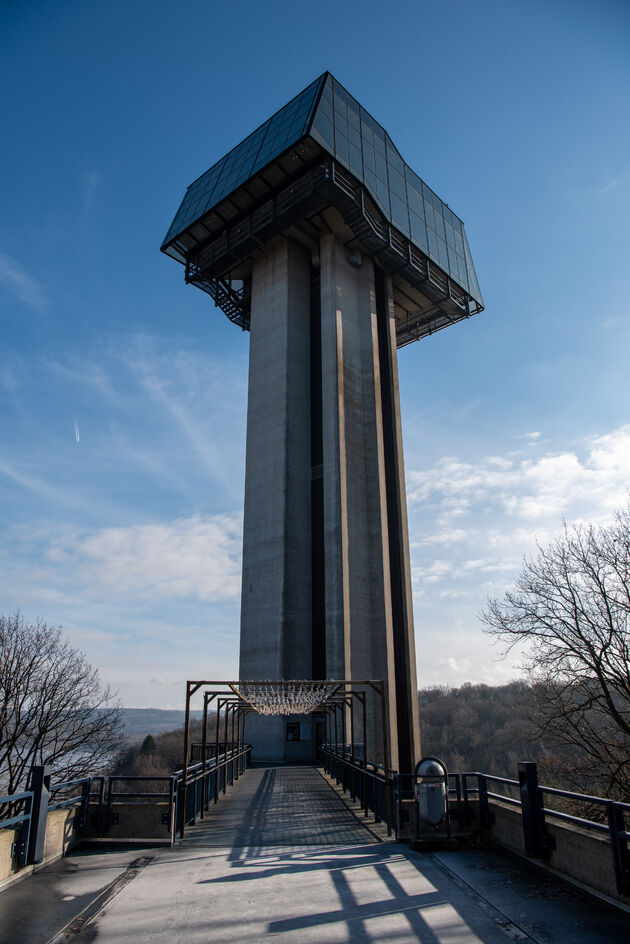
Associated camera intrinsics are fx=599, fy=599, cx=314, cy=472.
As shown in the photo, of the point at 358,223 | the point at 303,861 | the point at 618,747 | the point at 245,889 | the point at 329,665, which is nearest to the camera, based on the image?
Result: the point at 245,889

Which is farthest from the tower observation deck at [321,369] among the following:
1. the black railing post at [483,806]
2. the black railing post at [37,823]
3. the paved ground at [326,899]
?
the black railing post at [37,823]

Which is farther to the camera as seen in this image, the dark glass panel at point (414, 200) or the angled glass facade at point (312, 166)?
the dark glass panel at point (414, 200)

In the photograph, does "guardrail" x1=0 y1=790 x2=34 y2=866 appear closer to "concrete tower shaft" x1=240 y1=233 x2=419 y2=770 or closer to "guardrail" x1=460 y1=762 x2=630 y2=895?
"guardrail" x1=460 y1=762 x2=630 y2=895

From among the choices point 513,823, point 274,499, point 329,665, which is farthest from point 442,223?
point 513,823

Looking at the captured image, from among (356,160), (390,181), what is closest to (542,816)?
(356,160)

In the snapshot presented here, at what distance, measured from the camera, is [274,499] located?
3506 cm

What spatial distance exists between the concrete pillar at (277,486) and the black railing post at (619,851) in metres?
25.6

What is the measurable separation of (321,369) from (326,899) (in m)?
33.5

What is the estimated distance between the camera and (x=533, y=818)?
893cm

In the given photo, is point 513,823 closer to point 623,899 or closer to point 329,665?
point 623,899

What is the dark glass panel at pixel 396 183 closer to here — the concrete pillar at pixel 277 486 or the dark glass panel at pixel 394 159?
the dark glass panel at pixel 394 159

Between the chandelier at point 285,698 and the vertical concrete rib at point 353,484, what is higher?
the vertical concrete rib at point 353,484

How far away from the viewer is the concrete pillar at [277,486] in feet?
107

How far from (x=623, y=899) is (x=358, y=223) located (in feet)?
125
